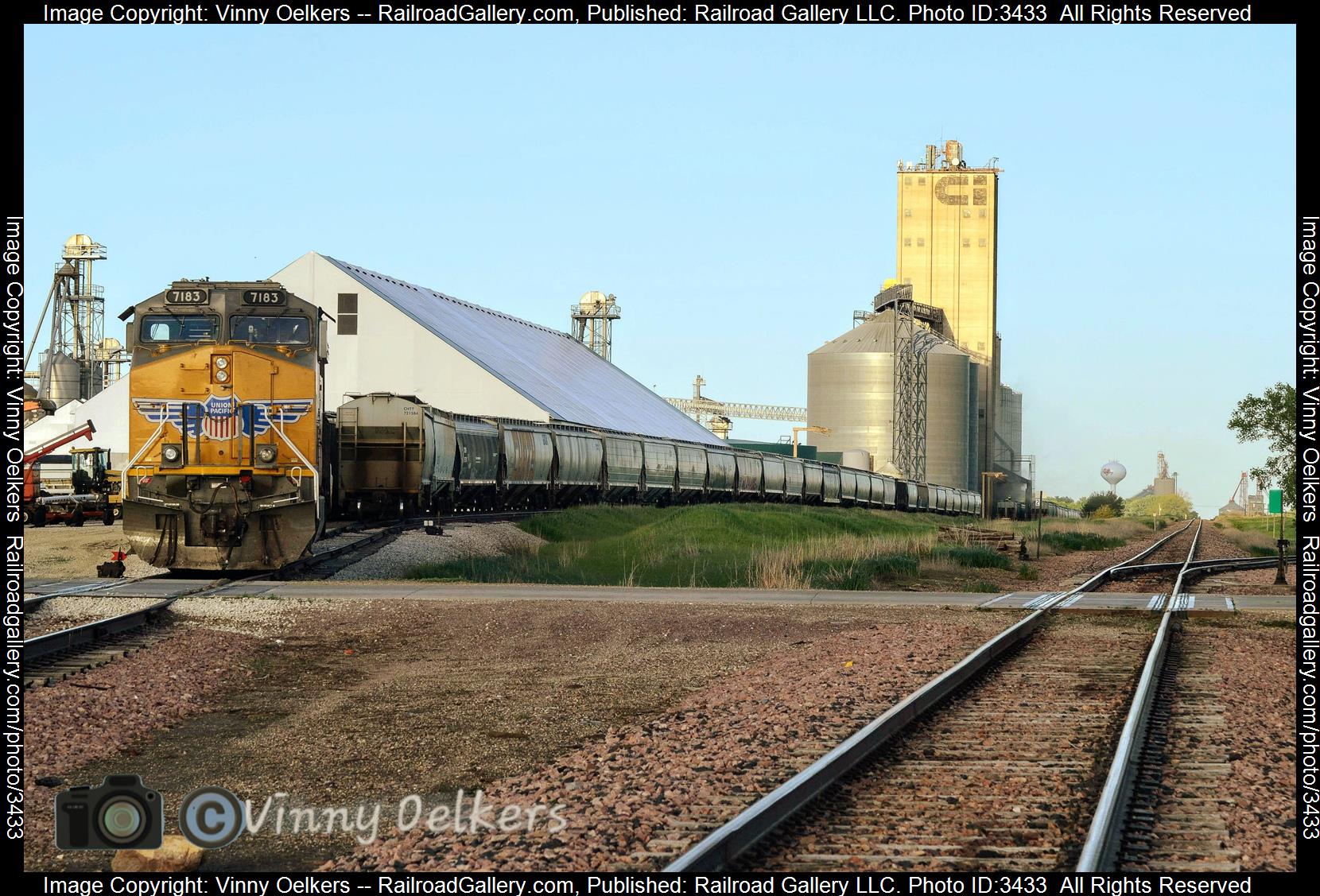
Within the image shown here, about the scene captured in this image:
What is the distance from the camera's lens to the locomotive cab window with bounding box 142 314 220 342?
19594mm

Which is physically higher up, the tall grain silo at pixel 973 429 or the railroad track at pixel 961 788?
the tall grain silo at pixel 973 429

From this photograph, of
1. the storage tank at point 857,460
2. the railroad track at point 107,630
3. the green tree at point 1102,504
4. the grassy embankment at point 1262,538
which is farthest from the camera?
the green tree at point 1102,504

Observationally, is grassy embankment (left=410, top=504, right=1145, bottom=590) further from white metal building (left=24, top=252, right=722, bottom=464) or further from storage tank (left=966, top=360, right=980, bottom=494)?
storage tank (left=966, top=360, right=980, bottom=494)

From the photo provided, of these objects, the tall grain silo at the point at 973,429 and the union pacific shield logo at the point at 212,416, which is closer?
the union pacific shield logo at the point at 212,416

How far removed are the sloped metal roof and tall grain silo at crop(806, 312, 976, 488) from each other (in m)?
18.2

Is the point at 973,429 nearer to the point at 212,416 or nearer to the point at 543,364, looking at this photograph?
the point at 543,364

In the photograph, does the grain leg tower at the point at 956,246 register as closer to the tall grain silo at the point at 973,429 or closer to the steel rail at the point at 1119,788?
the tall grain silo at the point at 973,429

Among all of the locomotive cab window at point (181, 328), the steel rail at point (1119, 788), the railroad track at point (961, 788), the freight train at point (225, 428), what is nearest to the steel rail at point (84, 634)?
the freight train at point (225, 428)

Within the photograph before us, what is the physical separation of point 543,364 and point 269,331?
46705 mm

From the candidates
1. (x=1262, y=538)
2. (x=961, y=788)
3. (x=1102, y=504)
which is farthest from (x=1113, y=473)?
(x=961, y=788)

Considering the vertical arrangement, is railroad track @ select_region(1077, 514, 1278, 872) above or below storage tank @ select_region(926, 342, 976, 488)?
below

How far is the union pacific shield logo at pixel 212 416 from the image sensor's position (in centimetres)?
1923

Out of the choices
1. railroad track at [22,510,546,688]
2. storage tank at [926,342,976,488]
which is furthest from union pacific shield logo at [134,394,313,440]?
storage tank at [926,342,976,488]

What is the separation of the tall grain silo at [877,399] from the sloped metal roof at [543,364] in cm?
1824
